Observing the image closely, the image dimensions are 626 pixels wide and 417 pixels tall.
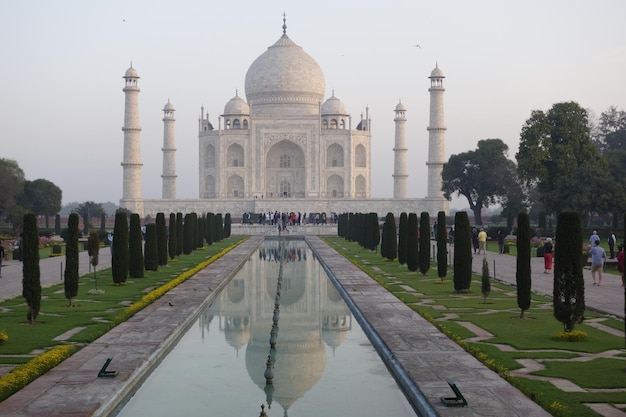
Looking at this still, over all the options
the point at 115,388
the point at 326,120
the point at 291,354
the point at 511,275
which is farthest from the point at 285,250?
the point at 326,120

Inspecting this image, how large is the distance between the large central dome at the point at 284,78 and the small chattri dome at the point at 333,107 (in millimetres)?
531

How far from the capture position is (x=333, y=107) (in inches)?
2039

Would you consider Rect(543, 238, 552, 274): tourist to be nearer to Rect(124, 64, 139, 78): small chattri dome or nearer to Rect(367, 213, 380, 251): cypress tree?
Rect(367, 213, 380, 251): cypress tree

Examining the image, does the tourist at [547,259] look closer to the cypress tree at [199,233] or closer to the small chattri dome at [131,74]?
the cypress tree at [199,233]

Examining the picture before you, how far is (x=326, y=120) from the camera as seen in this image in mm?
51656

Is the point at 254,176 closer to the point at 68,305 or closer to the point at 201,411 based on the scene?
the point at 68,305

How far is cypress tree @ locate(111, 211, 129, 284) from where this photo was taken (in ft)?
45.9

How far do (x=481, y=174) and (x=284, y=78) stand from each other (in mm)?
14463

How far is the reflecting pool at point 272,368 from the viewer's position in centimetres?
623

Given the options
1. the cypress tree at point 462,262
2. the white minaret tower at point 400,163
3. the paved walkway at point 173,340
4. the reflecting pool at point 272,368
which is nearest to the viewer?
the paved walkway at point 173,340

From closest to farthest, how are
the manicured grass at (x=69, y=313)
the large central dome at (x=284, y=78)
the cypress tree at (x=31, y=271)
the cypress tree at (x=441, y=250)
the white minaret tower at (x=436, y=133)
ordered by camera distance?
the manicured grass at (x=69, y=313) → the cypress tree at (x=31, y=271) → the cypress tree at (x=441, y=250) → the white minaret tower at (x=436, y=133) → the large central dome at (x=284, y=78)

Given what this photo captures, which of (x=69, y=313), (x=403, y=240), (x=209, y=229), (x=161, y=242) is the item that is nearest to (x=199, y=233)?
(x=209, y=229)

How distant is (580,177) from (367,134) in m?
22.8

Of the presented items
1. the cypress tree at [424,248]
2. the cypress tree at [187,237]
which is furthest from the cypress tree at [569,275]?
the cypress tree at [187,237]
